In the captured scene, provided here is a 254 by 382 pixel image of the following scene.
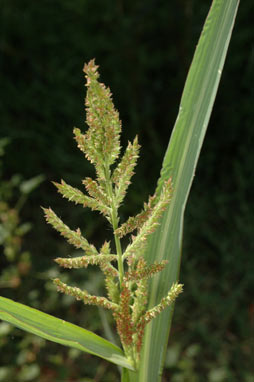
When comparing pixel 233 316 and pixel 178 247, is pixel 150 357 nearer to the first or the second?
pixel 178 247

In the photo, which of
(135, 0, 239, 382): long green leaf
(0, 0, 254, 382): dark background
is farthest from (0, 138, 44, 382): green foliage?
(135, 0, 239, 382): long green leaf

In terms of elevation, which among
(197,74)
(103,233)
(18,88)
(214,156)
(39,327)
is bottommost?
(39,327)

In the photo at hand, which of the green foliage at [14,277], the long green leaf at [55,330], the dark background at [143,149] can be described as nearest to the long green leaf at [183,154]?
the long green leaf at [55,330]

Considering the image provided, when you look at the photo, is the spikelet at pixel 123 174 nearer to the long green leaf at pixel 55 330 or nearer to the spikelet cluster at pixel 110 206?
the spikelet cluster at pixel 110 206

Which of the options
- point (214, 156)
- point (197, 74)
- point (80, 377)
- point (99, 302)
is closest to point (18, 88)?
point (214, 156)

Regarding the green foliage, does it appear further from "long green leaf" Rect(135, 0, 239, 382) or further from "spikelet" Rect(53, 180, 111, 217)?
"spikelet" Rect(53, 180, 111, 217)

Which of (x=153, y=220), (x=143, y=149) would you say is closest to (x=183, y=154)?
(x=153, y=220)
